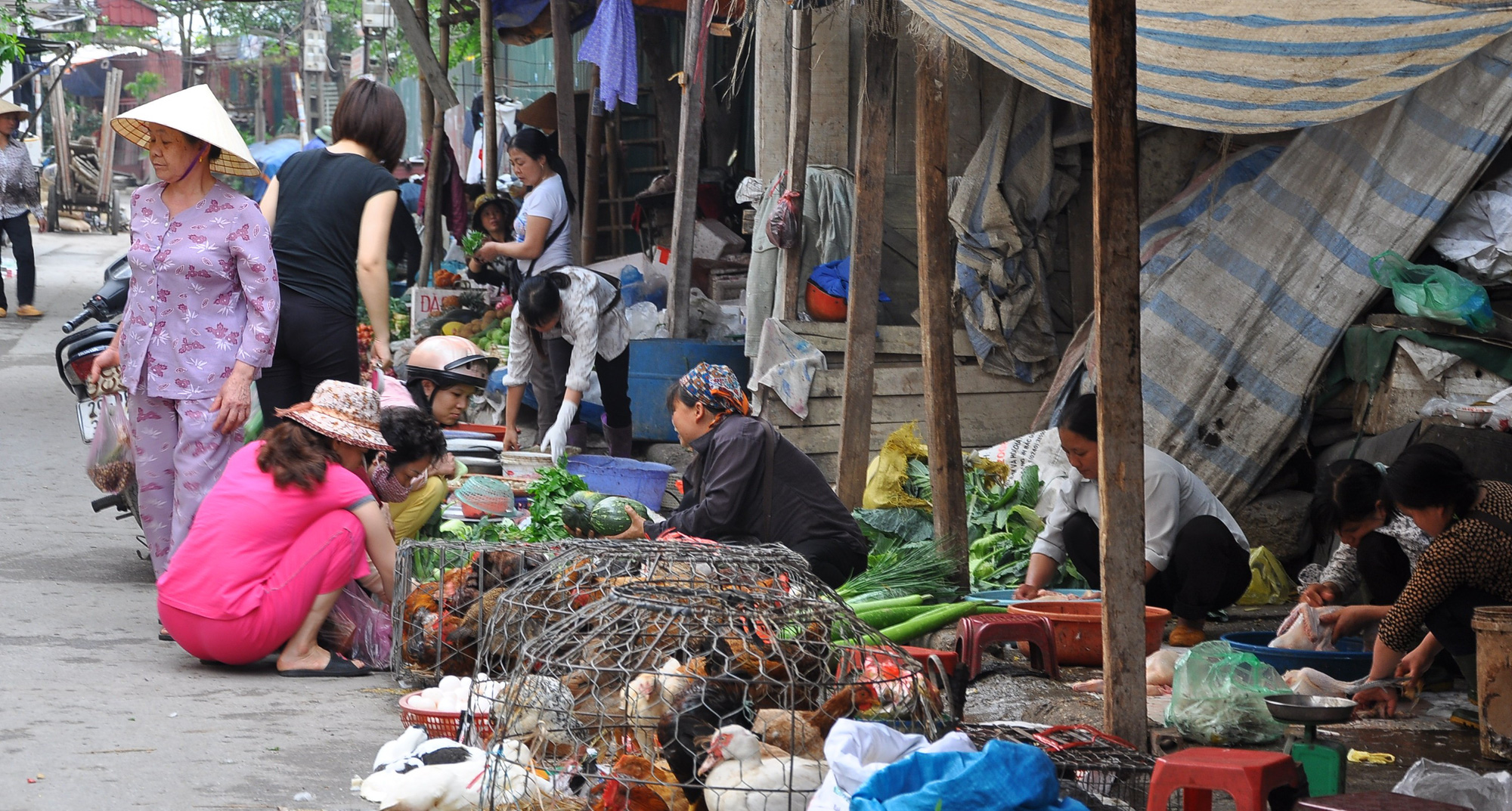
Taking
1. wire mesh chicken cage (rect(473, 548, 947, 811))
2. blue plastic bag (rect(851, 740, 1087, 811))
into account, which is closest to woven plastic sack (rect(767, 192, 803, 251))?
wire mesh chicken cage (rect(473, 548, 947, 811))

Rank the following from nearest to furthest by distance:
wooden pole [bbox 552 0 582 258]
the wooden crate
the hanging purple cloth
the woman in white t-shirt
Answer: the wooden crate < the woman in white t-shirt < the hanging purple cloth < wooden pole [bbox 552 0 582 258]

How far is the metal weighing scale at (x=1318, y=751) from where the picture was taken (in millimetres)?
2748

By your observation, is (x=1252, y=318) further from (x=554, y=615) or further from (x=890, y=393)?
(x=554, y=615)

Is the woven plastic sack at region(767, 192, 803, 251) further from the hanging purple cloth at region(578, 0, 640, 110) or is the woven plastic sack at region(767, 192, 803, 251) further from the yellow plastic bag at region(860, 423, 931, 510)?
the hanging purple cloth at region(578, 0, 640, 110)

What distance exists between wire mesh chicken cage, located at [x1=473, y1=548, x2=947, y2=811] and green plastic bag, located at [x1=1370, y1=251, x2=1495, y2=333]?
3.62 metres

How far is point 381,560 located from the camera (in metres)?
4.34

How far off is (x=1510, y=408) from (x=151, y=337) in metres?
5.07

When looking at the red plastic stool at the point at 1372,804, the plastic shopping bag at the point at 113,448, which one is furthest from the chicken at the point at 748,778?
the plastic shopping bag at the point at 113,448

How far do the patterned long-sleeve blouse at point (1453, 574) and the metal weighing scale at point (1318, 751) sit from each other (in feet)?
3.90

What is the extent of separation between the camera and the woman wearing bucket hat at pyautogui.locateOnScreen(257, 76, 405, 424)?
5.01 m

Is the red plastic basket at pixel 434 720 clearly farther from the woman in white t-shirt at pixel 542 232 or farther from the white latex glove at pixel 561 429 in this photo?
the woman in white t-shirt at pixel 542 232

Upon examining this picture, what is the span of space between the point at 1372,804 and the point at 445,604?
282 cm

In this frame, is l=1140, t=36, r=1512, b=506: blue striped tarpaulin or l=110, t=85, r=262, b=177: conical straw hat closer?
l=110, t=85, r=262, b=177: conical straw hat

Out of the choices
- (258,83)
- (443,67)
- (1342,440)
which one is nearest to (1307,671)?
(1342,440)
